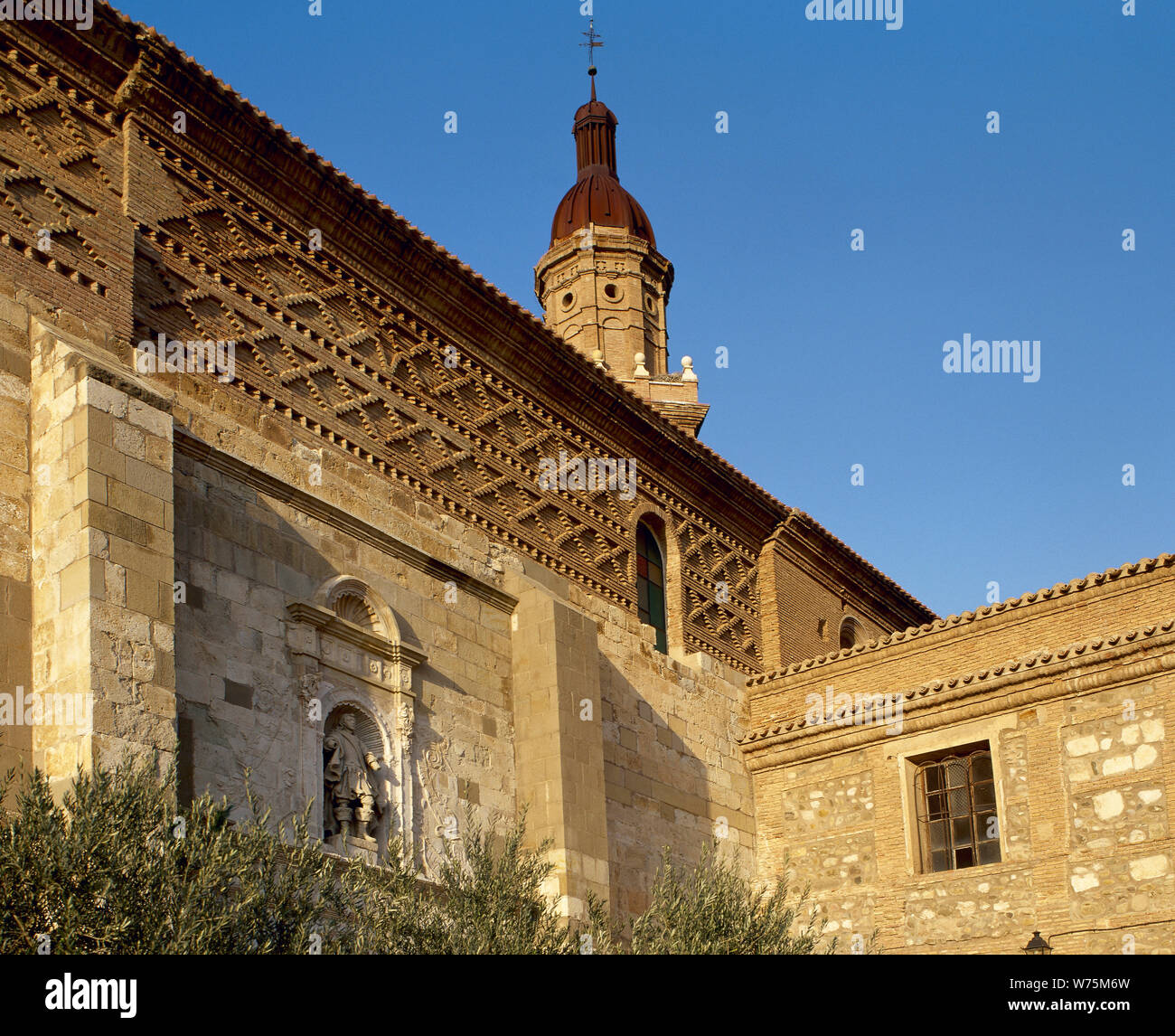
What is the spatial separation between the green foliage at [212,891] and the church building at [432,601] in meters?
0.94

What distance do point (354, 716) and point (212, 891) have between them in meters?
4.21

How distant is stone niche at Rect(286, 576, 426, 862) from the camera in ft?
39.9

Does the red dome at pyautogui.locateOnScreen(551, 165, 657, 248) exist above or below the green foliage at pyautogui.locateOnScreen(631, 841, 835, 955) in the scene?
above

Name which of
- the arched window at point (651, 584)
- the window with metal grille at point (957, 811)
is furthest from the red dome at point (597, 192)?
the window with metal grille at point (957, 811)

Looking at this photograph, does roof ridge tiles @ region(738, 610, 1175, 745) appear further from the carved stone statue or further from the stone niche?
the carved stone statue

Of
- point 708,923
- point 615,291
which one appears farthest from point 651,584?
point 615,291

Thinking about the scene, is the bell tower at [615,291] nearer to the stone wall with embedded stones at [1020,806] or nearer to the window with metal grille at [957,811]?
the stone wall with embedded stones at [1020,806]

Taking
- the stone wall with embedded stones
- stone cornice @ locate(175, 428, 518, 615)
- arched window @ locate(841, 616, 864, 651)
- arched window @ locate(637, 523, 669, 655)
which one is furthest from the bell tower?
stone cornice @ locate(175, 428, 518, 615)

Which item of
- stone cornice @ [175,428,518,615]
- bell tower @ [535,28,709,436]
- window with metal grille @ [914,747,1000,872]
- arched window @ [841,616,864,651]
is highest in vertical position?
bell tower @ [535,28,709,436]

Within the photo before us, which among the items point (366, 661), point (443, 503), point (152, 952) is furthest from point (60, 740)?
point (443, 503)

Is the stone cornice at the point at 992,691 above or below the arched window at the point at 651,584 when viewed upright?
below

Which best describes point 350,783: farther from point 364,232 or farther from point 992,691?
point 992,691

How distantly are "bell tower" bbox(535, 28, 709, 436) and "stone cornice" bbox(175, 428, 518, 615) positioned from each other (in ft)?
30.1

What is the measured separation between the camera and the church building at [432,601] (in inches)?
427
